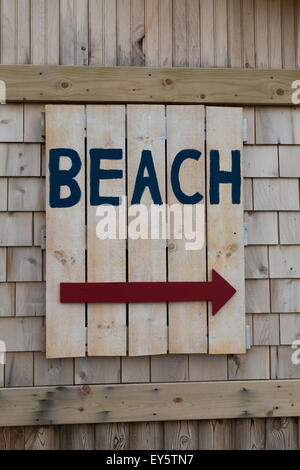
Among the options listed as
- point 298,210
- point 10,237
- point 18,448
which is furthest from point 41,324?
point 298,210

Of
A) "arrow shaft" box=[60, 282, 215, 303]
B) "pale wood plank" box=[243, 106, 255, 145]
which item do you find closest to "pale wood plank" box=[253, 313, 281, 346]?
"arrow shaft" box=[60, 282, 215, 303]

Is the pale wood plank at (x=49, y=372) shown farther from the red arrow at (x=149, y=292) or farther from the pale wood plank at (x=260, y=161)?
the pale wood plank at (x=260, y=161)

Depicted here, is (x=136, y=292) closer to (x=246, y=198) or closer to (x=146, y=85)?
(x=246, y=198)

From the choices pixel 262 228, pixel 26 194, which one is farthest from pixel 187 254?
pixel 26 194

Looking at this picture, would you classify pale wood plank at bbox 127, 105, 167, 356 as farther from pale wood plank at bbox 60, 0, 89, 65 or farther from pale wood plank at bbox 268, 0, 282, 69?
pale wood plank at bbox 268, 0, 282, 69

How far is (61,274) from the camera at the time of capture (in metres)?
2.64

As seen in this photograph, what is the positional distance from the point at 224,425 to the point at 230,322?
620 mm

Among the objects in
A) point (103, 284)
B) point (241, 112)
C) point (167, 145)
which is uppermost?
point (241, 112)

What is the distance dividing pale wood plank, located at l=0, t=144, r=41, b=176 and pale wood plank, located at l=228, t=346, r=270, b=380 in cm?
155

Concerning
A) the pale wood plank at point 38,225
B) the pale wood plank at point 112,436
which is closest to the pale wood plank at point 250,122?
the pale wood plank at point 38,225

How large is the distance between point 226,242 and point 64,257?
0.90m

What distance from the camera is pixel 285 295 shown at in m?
2.82

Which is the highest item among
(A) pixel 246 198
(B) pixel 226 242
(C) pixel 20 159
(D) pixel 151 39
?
(D) pixel 151 39
